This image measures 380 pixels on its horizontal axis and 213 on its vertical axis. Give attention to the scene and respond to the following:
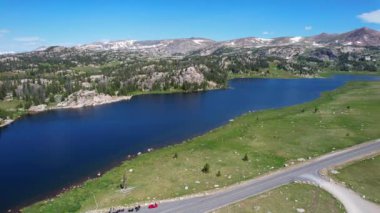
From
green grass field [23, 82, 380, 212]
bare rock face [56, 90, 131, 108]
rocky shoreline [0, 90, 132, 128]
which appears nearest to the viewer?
green grass field [23, 82, 380, 212]

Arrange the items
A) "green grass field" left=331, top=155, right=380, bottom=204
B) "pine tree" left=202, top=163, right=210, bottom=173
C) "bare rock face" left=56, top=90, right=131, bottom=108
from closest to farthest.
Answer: "green grass field" left=331, top=155, right=380, bottom=204, "pine tree" left=202, top=163, right=210, bottom=173, "bare rock face" left=56, top=90, right=131, bottom=108

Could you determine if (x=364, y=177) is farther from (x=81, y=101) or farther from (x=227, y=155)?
(x=81, y=101)

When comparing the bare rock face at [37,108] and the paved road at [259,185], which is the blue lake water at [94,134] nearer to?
the bare rock face at [37,108]

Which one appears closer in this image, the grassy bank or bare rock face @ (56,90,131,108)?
the grassy bank

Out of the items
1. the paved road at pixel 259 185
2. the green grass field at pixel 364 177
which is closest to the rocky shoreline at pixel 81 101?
the paved road at pixel 259 185

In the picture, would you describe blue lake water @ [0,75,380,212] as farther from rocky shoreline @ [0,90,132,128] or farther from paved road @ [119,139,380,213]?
paved road @ [119,139,380,213]

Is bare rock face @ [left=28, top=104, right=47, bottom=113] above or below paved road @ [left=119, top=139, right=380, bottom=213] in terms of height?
below

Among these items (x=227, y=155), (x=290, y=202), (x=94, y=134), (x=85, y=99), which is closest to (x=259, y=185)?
(x=290, y=202)

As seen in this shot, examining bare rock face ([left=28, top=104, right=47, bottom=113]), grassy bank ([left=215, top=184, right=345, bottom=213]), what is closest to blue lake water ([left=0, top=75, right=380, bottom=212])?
bare rock face ([left=28, top=104, right=47, bottom=113])
